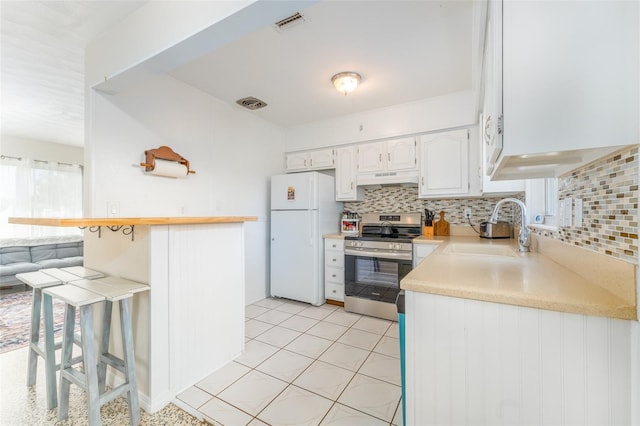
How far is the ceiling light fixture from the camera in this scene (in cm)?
250

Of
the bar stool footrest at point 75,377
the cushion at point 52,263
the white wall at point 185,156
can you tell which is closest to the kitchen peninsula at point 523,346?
the bar stool footrest at point 75,377

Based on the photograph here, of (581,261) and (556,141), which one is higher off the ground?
(556,141)

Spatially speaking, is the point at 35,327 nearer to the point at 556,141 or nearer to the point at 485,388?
the point at 485,388

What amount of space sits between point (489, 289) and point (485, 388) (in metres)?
0.32

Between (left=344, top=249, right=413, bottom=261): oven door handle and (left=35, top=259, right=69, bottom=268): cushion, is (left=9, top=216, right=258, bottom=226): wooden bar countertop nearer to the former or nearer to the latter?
(left=344, top=249, right=413, bottom=261): oven door handle

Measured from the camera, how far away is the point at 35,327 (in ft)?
5.80

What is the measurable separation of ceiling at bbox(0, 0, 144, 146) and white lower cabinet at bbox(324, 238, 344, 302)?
2732mm

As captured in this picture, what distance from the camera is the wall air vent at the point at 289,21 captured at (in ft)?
5.87

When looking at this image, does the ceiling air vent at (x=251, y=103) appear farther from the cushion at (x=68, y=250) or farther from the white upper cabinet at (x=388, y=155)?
the cushion at (x=68, y=250)

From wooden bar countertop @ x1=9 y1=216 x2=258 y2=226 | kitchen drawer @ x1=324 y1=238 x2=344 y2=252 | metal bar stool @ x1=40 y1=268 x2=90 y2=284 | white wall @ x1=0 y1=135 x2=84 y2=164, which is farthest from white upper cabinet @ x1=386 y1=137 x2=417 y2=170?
white wall @ x1=0 y1=135 x2=84 y2=164

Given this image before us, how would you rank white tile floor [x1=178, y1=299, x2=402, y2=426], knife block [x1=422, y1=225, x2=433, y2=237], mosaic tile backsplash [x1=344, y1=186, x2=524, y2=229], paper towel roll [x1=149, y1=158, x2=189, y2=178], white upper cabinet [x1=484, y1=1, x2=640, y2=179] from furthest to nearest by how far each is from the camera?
1. knife block [x1=422, y1=225, x2=433, y2=237]
2. mosaic tile backsplash [x1=344, y1=186, x2=524, y2=229]
3. paper towel roll [x1=149, y1=158, x2=189, y2=178]
4. white tile floor [x1=178, y1=299, x2=402, y2=426]
5. white upper cabinet [x1=484, y1=1, x2=640, y2=179]

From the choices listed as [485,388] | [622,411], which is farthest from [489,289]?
[622,411]

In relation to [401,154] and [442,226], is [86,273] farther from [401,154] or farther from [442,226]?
[442,226]

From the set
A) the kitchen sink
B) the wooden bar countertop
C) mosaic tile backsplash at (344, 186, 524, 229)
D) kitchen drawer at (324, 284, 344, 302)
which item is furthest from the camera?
kitchen drawer at (324, 284, 344, 302)
